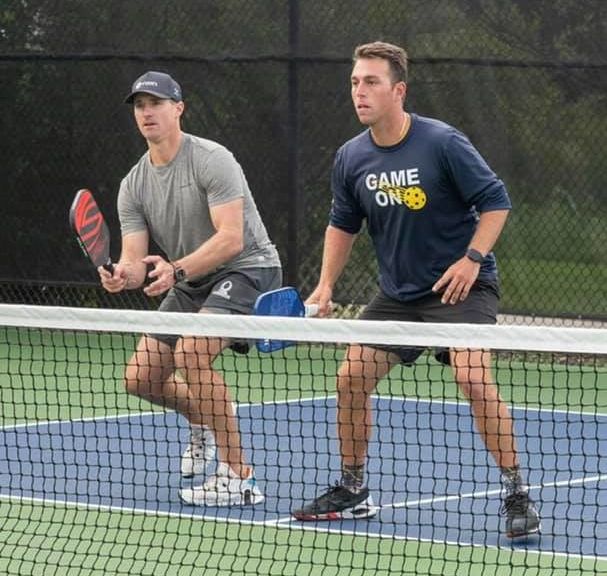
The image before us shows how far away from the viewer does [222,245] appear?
21.2 feet

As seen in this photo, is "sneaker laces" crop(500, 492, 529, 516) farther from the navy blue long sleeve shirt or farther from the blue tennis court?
the navy blue long sleeve shirt

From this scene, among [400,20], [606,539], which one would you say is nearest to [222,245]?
[606,539]

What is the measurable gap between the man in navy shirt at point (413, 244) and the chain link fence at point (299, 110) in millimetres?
4272

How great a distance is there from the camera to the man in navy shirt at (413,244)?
6012mm

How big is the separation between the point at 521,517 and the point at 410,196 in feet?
4.10

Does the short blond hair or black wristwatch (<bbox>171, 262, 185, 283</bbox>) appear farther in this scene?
black wristwatch (<bbox>171, 262, 185, 283</bbox>)

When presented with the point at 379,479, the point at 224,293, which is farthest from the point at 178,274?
the point at 379,479

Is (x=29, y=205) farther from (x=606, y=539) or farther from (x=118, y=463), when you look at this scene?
(x=606, y=539)

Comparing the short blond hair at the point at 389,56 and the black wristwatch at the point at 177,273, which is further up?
the short blond hair at the point at 389,56

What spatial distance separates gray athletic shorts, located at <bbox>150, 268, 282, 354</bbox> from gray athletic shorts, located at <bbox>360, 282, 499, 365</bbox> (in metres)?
0.60

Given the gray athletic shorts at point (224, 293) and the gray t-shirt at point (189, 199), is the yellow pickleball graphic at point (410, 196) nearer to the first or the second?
the gray t-shirt at point (189, 199)

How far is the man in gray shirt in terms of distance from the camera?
6453mm

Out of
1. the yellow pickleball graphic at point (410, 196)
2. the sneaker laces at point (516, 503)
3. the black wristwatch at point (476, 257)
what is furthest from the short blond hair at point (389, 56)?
the sneaker laces at point (516, 503)

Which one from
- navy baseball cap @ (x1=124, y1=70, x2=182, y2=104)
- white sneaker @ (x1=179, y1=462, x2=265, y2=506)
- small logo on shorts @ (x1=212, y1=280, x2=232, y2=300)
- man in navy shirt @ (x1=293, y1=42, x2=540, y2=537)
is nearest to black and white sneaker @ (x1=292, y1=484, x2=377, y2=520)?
man in navy shirt @ (x1=293, y1=42, x2=540, y2=537)
